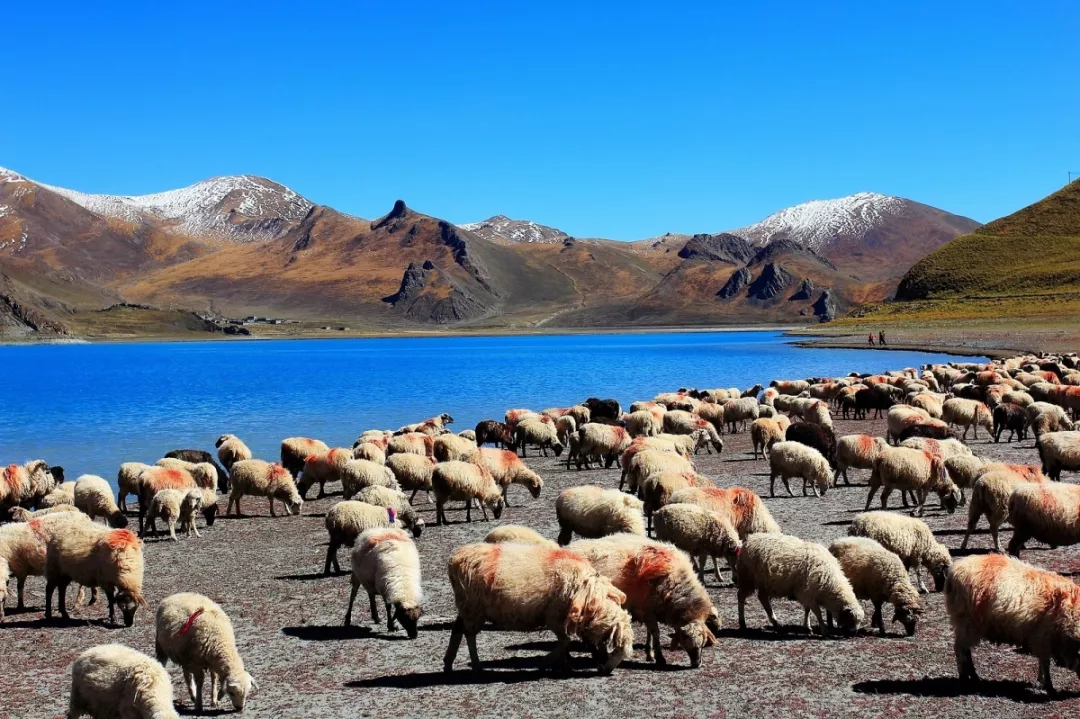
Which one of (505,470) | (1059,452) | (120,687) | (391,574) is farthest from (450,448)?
(120,687)

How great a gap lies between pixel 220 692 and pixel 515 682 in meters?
2.73

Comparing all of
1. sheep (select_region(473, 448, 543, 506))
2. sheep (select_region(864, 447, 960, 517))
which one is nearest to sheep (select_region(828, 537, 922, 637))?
sheep (select_region(864, 447, 960, 517))

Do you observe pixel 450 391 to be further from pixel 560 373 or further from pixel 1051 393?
pixel 1051 393

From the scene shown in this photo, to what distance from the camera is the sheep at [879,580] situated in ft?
32.8

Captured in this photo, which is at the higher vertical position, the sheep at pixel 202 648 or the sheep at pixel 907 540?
the sheep at pixel 907 540

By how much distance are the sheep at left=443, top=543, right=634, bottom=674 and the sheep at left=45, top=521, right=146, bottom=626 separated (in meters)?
4.60

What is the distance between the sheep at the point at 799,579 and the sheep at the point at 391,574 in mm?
3597

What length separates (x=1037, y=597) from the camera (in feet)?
27.1

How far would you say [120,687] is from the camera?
739cm

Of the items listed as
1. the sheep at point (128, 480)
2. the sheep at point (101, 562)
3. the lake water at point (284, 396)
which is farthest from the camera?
the lake water at point (284, 396)

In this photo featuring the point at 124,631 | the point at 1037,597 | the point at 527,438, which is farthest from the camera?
the point at 527,438

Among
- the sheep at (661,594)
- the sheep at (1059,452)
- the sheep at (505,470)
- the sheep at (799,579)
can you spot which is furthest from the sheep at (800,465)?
the sheep at (661,594)

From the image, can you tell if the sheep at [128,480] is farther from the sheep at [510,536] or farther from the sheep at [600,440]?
the sheep at [510,536]

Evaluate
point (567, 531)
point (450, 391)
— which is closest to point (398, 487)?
point (567, 531)
